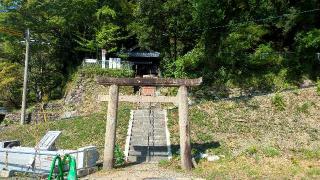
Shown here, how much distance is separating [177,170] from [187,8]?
48.5ft

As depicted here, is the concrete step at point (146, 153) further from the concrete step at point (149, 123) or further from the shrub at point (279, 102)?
the shrub at point (279, 102)

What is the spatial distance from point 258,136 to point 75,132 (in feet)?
27.7

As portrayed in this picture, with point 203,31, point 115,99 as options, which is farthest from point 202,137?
point 203,31

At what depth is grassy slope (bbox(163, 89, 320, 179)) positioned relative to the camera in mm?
14391

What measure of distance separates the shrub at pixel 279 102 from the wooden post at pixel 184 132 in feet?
26.4

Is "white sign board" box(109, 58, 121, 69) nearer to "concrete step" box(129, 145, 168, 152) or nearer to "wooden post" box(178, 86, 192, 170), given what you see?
"concrete step" box(129, 145, 168, 152)

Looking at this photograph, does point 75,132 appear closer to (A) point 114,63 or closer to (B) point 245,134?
(B) point 245,134

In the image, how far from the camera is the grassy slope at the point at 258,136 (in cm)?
1439

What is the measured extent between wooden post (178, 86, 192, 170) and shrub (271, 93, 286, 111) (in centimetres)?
806

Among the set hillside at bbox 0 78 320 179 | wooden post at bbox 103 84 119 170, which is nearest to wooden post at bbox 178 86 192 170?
hillside at bbox 0 78 320 179

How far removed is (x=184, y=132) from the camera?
1512 cm

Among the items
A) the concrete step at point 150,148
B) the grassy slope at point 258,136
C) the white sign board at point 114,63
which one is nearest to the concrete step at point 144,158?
the concrete step at point 150,148

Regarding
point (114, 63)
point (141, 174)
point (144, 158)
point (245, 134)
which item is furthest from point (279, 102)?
point (114, 63)

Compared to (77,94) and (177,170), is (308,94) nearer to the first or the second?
(177,170)
